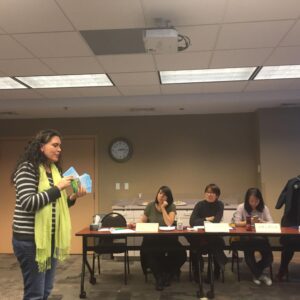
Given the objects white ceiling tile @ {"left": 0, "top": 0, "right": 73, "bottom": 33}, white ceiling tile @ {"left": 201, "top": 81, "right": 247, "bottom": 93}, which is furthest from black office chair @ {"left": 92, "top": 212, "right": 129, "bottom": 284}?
white ceiling tile @ {"left": 0, "top": 0, "right": 73, "bottom": 33}

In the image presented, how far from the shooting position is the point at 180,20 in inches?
104

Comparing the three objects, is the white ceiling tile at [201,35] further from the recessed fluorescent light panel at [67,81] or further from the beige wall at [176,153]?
the beige wall at [176,153]

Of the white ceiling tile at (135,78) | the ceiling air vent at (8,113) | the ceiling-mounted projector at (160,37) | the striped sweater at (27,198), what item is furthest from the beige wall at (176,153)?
the striped sweater at (27,198)

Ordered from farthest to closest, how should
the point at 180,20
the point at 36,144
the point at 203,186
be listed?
the point at 203,186
the point at 180,20
the point at 36,144

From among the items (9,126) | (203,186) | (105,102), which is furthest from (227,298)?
(9,126)

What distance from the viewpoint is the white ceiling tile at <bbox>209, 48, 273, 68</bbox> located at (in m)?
3.30

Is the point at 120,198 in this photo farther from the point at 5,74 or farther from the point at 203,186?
the point at 5,74

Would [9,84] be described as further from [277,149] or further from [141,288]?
[277,149]

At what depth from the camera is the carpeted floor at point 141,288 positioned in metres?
3.55

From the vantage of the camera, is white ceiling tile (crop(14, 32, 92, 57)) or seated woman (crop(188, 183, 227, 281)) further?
seated woman (crop(188, 183, 227, 281))

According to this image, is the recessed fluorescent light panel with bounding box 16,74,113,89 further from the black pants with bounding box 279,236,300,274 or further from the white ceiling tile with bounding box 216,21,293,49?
the black pants with bounding box 279,236,300,274

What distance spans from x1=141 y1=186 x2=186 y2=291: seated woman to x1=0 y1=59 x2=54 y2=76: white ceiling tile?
1.95 meters

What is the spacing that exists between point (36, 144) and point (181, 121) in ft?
13.7

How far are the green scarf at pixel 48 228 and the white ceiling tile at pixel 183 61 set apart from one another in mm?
1880
